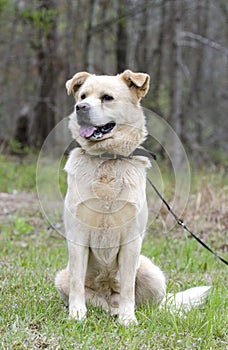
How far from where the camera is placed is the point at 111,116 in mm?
3730

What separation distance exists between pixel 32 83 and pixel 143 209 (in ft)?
52.3

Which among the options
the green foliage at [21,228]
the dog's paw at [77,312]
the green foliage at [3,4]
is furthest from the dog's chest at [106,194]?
the green foliage at [3,4]

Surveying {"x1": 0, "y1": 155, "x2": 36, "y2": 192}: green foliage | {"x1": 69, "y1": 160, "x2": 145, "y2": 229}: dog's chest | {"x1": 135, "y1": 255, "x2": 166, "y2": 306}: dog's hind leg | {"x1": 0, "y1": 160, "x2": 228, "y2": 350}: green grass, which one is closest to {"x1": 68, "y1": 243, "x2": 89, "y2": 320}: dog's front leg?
{"x1": 0, "y1": 160, "x2": 228, "y2": 350}: green grass

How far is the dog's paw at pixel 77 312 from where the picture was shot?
3543 mm

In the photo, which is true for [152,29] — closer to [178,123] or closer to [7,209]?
[178,123]

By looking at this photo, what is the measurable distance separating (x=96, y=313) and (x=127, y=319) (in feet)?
0.81

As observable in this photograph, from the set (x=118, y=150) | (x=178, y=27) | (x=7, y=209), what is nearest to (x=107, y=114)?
(x=118, y=150)

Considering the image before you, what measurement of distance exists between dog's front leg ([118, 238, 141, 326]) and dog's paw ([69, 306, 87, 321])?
246 mm

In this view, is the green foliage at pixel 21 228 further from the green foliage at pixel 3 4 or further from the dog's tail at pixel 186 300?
the green foliage at pixel 3 4

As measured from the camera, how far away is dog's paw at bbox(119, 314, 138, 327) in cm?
355

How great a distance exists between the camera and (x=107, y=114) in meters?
3.71

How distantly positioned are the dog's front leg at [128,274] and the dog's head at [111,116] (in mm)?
649

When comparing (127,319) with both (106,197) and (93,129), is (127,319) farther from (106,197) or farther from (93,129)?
(93,129)

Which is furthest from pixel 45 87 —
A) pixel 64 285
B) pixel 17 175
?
pixel 64 285
